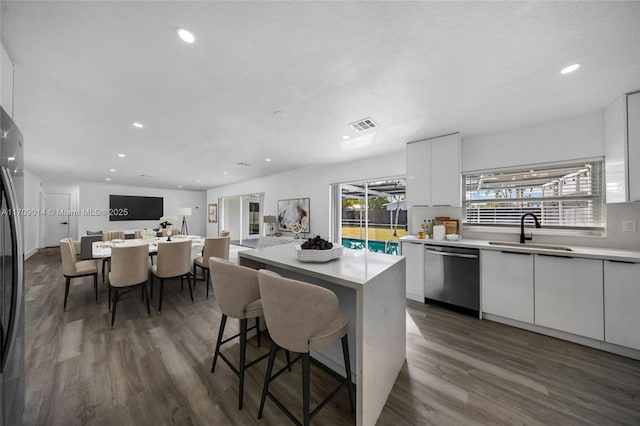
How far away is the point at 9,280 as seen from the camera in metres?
1.02

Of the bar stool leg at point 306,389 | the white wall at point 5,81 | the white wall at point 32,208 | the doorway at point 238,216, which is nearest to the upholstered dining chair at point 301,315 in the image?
the bar stool leg at point 306,389

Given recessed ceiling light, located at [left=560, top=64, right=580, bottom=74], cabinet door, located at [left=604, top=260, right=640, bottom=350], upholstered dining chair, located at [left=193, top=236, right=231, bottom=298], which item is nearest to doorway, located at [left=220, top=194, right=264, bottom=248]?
upholstered dining chair, located at [left=193, top=236, right=231, bottom=298]

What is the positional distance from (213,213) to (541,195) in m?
10.2

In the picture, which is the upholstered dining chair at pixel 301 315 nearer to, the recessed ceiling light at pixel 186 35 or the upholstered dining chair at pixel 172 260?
the recessed ceiling light at pixel 186 35

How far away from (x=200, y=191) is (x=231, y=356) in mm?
10223

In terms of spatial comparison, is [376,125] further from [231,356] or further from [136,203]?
[136,203]

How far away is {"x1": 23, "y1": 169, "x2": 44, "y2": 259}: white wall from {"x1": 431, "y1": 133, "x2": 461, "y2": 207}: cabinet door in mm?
9787

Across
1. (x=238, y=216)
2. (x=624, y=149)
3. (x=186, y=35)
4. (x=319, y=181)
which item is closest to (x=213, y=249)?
(x=319, y=181)

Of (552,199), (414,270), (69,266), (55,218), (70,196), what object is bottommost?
(414,270)

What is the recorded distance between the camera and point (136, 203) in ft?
28.9

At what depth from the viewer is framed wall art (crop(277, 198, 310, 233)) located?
5594mm

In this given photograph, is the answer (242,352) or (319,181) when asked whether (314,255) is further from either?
(319,181)

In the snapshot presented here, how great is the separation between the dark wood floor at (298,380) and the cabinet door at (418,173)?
5.80ft

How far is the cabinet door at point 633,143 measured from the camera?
6.88 ft
